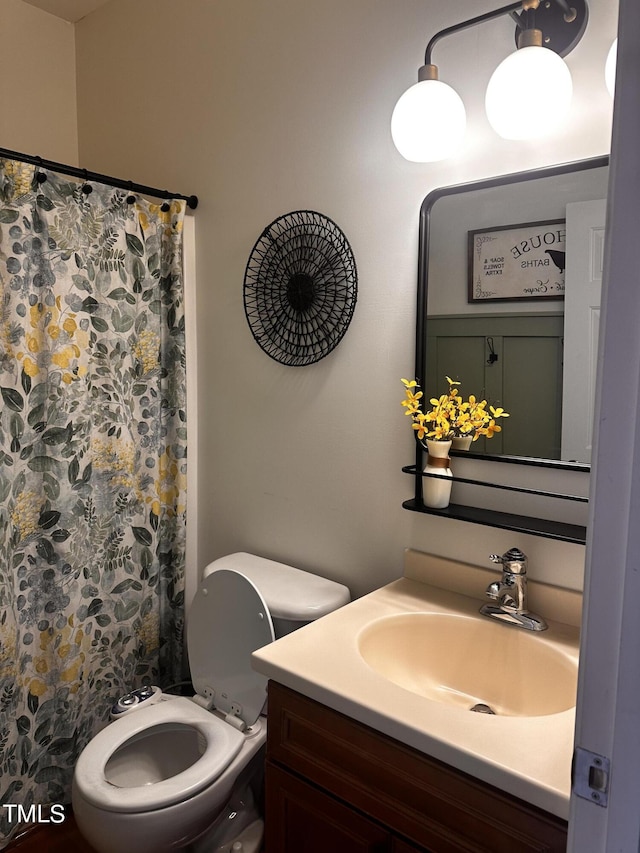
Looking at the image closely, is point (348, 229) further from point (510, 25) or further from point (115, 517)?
point (115, 517)

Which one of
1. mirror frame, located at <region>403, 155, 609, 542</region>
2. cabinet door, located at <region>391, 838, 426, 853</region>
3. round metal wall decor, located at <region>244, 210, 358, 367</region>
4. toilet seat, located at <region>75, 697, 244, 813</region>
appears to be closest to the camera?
cabinet door, located at <region>391, 838, 426, 853</region>

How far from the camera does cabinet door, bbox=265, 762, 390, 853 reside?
1101 millimetres

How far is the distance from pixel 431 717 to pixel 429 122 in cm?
121

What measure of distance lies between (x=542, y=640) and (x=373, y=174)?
3.92 ft

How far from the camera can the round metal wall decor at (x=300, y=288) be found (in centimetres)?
173

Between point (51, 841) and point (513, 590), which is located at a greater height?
point (513, 590)

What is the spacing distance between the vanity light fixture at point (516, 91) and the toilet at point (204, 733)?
115 centimetres

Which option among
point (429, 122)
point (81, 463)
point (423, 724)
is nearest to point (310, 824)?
point (423, 724)

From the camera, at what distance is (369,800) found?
3.58 ft

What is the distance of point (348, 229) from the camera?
5.62ft

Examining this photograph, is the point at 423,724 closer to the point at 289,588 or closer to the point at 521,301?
the point at 289,588

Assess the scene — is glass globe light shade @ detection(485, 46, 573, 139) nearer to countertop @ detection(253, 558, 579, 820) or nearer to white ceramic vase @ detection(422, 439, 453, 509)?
white ceramic vase @ detection(422, 439, 453, 509)

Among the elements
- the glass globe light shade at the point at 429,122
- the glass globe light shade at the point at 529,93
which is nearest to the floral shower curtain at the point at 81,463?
the glass globe light shade at the point at 429,122

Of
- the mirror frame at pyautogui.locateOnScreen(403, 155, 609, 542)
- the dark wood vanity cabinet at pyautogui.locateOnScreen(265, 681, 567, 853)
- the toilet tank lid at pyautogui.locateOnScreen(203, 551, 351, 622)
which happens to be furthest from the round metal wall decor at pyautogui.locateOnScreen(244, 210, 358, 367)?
the dark wood vanity cabinet at pyautogui.locateOnScreen(265, 681, 567, 853)
